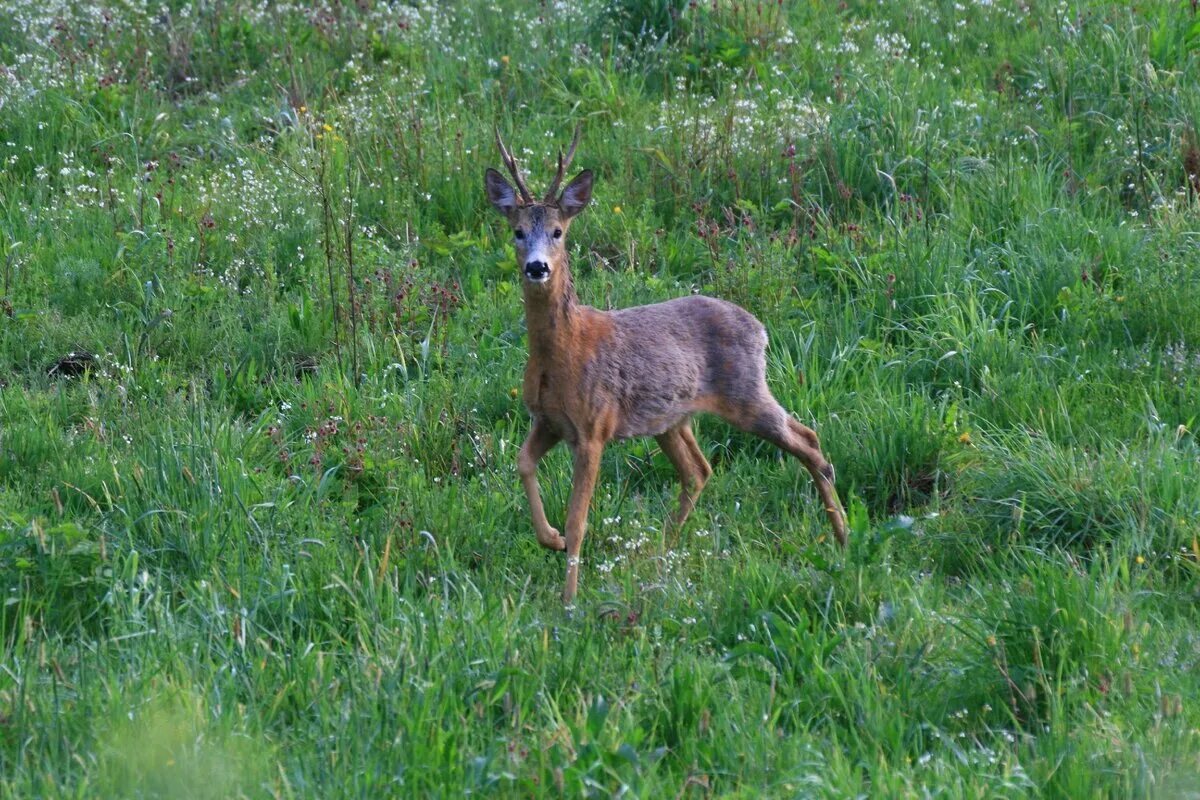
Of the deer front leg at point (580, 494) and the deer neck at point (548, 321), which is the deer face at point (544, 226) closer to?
the deer neck at point (548, 321)

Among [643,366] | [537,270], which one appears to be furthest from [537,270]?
[643,366]

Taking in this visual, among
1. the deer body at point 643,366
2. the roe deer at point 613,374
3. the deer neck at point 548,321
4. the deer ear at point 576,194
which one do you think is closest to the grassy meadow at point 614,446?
the roe deer at point 613,374

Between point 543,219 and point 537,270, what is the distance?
0.31 metres

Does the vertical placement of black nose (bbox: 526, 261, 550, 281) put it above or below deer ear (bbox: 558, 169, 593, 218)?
below

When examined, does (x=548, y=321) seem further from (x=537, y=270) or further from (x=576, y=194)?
(x=576, y=194)

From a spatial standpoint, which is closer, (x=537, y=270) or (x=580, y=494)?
(x=537, y=270)

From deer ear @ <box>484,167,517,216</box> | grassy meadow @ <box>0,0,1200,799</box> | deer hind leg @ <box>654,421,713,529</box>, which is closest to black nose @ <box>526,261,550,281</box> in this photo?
deer ear @ <box>484,167,517,216</box>

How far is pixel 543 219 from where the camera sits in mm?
5867

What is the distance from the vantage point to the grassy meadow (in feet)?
13.6

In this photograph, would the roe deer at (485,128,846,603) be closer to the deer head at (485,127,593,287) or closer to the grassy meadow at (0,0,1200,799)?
the deer head at (485,127,593,287)

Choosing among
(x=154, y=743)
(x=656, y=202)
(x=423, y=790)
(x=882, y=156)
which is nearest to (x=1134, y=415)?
(x=882, y=156)

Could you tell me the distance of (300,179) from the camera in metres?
8.55

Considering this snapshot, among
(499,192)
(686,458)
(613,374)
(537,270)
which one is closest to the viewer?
(537,270)

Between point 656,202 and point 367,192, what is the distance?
63.3 inches
